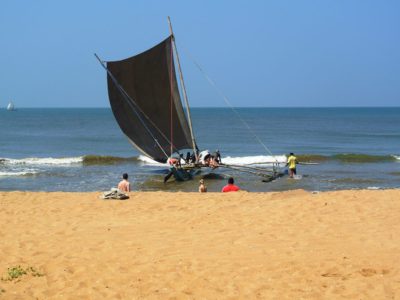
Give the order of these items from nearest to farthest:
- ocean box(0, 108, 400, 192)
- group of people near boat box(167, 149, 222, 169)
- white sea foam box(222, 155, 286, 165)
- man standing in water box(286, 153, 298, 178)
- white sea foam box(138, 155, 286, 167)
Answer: ocean box(0, 108, 400, 192) → man standing in water box(286, 153, 298, 178) → group of people near boat box(167, 149, 222, 169) → white sea foam box(138, 155, 286, 167) → white sea foam box(222, 155, 286, 165)

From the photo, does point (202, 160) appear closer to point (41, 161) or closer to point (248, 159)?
point (248, 159)

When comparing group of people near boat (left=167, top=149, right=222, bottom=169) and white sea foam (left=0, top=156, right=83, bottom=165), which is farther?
white sea foam (left=0, top=156, right=83, bottom=165)

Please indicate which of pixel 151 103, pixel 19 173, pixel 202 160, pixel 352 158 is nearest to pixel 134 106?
pixel 151 103

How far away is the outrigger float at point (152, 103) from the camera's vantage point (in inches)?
933

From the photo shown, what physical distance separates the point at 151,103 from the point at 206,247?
16423mm

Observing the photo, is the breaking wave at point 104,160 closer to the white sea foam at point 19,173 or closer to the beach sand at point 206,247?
the white sea foam at point 19,173

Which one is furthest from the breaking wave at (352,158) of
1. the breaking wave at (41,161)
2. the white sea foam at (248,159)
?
the breaking wave at (41,161)

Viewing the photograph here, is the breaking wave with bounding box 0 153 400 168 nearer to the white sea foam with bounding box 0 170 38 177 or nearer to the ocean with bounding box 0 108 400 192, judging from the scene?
the ocean with bounding box 0 108 400 192

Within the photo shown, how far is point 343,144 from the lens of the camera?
151 feet

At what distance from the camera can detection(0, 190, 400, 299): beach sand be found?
21.0 feet

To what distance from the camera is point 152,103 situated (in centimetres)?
2412

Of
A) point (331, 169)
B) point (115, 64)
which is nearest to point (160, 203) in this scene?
point (115, 64)

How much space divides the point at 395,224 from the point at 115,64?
53.1 ft

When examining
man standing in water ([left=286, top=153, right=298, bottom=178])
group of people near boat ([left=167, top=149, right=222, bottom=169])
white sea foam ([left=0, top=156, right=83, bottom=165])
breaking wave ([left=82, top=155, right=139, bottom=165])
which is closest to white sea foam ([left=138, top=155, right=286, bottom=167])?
breaking wave ([left=82, top=155, right=139, bottom=165])
